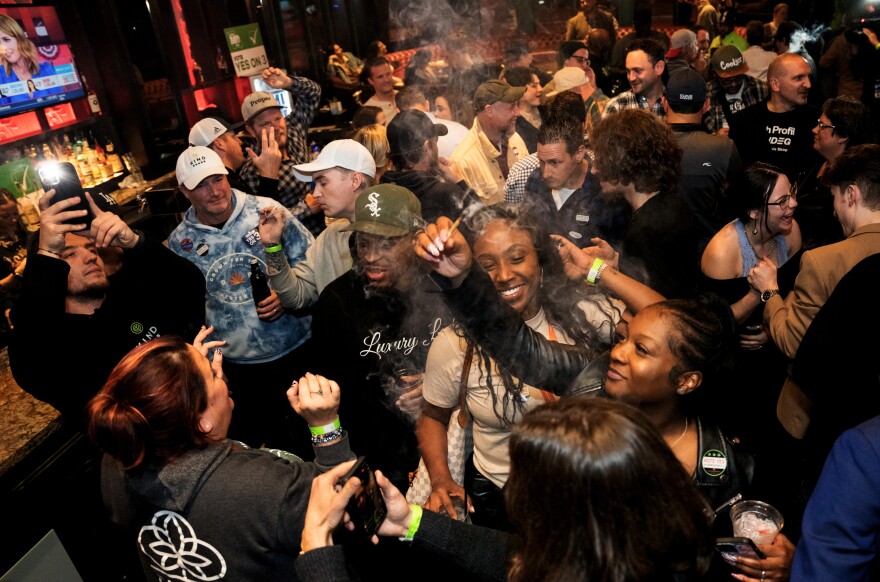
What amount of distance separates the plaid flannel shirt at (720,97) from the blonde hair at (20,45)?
19.6ft

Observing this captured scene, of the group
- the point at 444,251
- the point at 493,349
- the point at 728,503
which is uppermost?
the point at 444,251

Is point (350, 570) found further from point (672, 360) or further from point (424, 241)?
point (672, 360)

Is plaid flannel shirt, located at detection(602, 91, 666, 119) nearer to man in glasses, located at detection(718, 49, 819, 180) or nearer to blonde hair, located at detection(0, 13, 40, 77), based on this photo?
man in glasses, located at detection(718, 49, 819, 180)

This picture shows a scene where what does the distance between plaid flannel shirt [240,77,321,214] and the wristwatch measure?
3.06 metres

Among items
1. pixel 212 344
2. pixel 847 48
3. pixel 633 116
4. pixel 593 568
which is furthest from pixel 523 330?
pixel 847 48

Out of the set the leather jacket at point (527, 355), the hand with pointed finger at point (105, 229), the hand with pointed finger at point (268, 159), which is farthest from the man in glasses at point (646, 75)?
the hand with pointed finger at point (105, 229)

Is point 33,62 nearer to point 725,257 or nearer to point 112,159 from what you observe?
point 112,159

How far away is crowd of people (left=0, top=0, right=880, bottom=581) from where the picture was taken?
1436 mm

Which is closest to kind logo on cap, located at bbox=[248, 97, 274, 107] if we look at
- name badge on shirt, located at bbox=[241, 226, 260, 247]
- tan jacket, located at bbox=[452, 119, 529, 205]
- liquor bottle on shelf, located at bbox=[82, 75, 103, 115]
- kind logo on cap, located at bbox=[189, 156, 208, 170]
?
tan jacket, located at bbox=[452, 119, 529, 205]

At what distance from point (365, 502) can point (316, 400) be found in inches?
13.5

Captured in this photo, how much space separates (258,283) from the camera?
325cm

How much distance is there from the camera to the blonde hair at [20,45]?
4.96 m

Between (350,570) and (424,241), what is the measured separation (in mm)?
872

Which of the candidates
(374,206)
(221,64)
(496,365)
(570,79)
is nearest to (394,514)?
(496,365)
